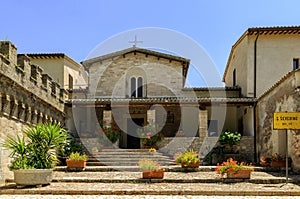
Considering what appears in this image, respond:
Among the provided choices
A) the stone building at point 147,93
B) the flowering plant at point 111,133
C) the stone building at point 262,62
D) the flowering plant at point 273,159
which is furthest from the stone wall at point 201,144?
the stone building at point 147,93

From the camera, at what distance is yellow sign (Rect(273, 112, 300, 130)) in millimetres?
11156

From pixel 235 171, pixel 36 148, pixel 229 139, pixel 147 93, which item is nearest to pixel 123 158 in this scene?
pixel 229 139

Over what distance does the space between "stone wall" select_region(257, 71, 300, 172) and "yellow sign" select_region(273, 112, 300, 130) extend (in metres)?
1.90

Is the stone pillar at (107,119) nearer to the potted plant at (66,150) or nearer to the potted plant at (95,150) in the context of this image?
the potted plant at (66,150)

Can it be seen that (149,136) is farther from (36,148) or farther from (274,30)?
(274,30)

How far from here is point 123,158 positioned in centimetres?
1645

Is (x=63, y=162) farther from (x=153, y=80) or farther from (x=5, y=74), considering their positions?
(x=153, y=80)

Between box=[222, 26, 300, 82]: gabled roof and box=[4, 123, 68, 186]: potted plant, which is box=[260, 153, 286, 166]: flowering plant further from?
box=[4, 123, 68, 186]: potted plant

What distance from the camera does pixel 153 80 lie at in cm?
2273

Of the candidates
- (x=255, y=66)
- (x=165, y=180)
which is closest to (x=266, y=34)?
(x=255, y=66)

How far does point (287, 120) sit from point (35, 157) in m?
7.73

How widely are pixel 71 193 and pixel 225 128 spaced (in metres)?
14.9

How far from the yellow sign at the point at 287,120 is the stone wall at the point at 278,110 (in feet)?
6.23

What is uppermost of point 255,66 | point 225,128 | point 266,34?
point 266,34
